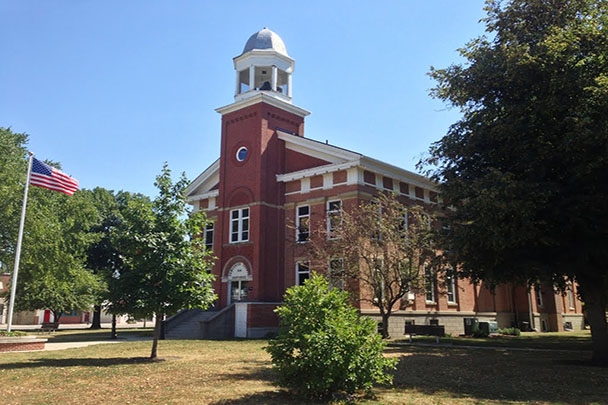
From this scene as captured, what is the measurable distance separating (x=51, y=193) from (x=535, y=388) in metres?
33.4

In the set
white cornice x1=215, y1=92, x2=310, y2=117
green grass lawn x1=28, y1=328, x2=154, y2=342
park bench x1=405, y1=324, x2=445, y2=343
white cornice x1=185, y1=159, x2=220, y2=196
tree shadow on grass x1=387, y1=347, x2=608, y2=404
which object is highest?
white cornice x1=215, y1=92, x2=310, y2=117

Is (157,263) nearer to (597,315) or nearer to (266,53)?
(597,315)

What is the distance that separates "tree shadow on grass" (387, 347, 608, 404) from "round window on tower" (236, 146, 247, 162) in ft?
66.8

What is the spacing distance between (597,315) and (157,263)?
47.7ft

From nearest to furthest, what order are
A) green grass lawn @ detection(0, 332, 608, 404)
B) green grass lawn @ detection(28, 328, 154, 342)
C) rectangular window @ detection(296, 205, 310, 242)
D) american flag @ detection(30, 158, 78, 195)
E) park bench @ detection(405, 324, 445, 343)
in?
green grass lawn @ detection(0, 332, 608, 404), american flag @ detection(30, 158, 78, 195), park bench @ detection(405, 324, 445, 343), green grass lawn @ detection(28, 328, 154, 342), rectangular window @ detection(296, 205, 310, 242)

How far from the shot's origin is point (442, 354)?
18688 millimetres

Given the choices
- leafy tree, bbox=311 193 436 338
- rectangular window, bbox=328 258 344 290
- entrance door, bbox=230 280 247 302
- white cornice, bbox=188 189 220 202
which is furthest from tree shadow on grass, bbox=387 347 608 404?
white cornice, bbox=188 189 220 202

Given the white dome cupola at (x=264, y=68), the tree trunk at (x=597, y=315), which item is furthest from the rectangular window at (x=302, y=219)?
the tree trunk at (x=597, y=315)

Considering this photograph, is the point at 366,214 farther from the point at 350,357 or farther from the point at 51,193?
the point at 51,193

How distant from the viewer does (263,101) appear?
34188 mm

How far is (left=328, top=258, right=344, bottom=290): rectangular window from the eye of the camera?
81.6 ft

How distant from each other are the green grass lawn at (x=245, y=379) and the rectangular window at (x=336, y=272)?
6.67 m

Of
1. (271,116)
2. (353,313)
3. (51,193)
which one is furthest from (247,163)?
(353,313)

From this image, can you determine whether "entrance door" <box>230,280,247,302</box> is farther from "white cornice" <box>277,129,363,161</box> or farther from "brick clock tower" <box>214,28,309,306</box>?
"white cornice" <box>277,129,363,161</box>
